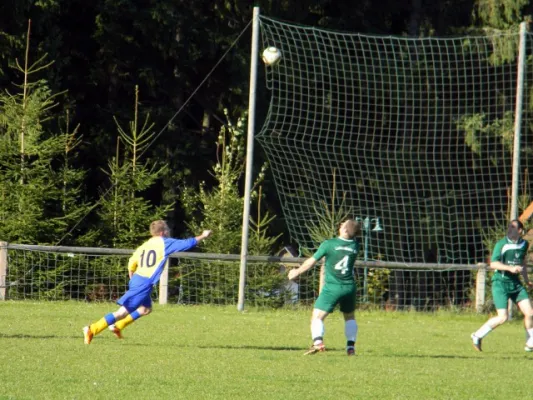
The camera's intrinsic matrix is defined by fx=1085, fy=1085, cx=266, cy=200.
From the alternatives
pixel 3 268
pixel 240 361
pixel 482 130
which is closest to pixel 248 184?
pixel 3 268

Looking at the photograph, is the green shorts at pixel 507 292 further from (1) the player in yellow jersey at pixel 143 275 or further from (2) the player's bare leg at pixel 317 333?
(1) the player in yellow jersey at pixel 143 275

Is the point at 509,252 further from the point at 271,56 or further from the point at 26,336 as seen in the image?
the point at 271,56

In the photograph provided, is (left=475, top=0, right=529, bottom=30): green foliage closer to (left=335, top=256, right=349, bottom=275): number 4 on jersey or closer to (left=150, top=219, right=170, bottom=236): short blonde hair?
(left=335, top=256, right=349, bottom=275): number 4 on jersey

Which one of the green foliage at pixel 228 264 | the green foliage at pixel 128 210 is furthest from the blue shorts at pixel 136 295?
the green foliage at pixel 128 210

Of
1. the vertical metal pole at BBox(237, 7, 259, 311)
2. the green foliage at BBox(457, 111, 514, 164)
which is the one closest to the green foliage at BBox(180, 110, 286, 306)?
the vertical metal pole at BBox(237, 7, 259, 311)

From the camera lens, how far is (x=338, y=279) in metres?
12.1

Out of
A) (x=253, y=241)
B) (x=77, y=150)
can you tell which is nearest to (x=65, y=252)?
(x=253, y=241)

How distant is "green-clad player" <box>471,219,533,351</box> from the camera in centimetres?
1340

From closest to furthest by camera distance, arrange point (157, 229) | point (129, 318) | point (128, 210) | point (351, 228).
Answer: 1. point (351, 228)
2. point (157, 229)
3. point (129, 318)
4. point (128, 210)

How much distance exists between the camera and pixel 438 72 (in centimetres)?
2833

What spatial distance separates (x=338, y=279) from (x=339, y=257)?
278 mm

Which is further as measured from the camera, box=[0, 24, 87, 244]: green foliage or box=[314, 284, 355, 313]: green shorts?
box=[0, 24, 87, 244]: green foliage

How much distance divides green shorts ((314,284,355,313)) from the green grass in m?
0.56

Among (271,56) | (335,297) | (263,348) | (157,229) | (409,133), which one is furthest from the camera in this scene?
(409,133)
